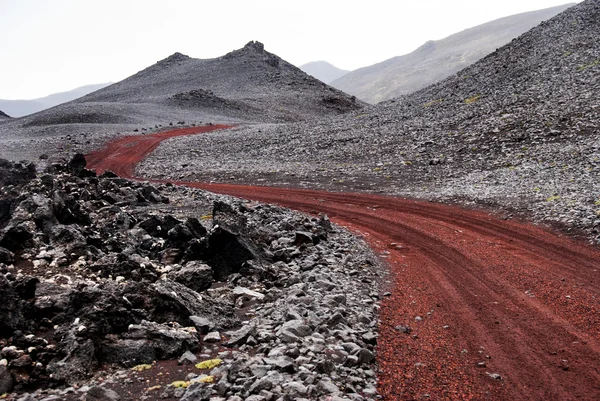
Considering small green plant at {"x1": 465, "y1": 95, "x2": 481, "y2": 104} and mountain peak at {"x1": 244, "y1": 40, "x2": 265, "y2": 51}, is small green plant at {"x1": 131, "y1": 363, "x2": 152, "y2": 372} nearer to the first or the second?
small green plant at {"x1": 465, "y1": 95, "x2": 481, "y2": 104}

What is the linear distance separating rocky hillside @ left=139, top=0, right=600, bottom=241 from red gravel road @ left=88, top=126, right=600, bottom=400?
3362mm

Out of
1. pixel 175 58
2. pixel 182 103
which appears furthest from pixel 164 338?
pixel 175 58

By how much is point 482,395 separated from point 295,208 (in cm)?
1558

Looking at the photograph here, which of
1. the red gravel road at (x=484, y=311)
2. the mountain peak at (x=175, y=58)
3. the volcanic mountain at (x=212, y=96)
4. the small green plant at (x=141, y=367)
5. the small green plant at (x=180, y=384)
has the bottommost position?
the red gravel road at (x=484, y=311)

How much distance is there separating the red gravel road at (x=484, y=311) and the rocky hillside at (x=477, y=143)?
3362 mm

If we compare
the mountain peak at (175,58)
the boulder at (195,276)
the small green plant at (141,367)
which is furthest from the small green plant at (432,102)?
the mountain peak at (175,58)

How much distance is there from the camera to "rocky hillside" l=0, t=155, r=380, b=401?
6.89 metres

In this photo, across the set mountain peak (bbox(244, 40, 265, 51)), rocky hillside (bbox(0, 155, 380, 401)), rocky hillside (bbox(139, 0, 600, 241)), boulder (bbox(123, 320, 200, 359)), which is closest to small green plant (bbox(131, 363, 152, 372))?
rocky hillside (bbox(0, 155, 380, 401))

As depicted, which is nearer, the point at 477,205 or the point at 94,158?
the point at 477,205

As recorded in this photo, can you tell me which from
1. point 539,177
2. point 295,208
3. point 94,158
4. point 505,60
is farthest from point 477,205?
point 94,158

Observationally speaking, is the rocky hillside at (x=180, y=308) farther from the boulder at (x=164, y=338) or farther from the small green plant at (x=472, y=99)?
the small green plant at (x=472, y=99)

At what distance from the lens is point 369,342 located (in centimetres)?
860

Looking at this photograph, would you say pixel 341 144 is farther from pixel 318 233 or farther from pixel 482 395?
pixel 482 395

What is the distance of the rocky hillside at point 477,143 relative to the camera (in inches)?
874
